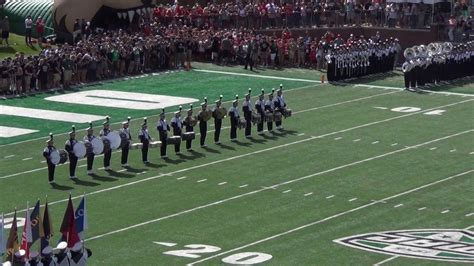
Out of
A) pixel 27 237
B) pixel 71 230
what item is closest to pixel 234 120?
pixel 71 230

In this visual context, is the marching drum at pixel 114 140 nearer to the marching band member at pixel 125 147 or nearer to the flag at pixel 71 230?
the marching band member at pixel 125 147

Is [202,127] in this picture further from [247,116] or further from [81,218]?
[81,218]

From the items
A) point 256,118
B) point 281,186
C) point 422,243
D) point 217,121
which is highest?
point 217,121

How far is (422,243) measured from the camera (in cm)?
2506

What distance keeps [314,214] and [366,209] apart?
3.74ft

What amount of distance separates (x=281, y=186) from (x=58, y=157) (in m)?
4.66

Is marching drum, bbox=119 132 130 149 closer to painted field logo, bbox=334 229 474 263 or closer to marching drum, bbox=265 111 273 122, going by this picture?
marching drum, bbox=265 111 273 122

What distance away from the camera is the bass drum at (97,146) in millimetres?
30656

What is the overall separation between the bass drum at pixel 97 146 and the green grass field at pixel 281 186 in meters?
0.52

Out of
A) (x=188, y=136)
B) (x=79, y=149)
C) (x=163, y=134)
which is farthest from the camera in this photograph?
(x=188, y=136)

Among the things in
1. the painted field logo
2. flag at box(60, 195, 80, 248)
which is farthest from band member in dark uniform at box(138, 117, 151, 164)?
flag at box(60, 195, 80, 248)

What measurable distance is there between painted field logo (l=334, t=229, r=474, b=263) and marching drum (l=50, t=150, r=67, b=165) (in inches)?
284

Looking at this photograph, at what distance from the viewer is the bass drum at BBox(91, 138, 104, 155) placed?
30.7m

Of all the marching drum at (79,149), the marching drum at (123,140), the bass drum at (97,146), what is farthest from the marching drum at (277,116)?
the marching drum at (79,149)
